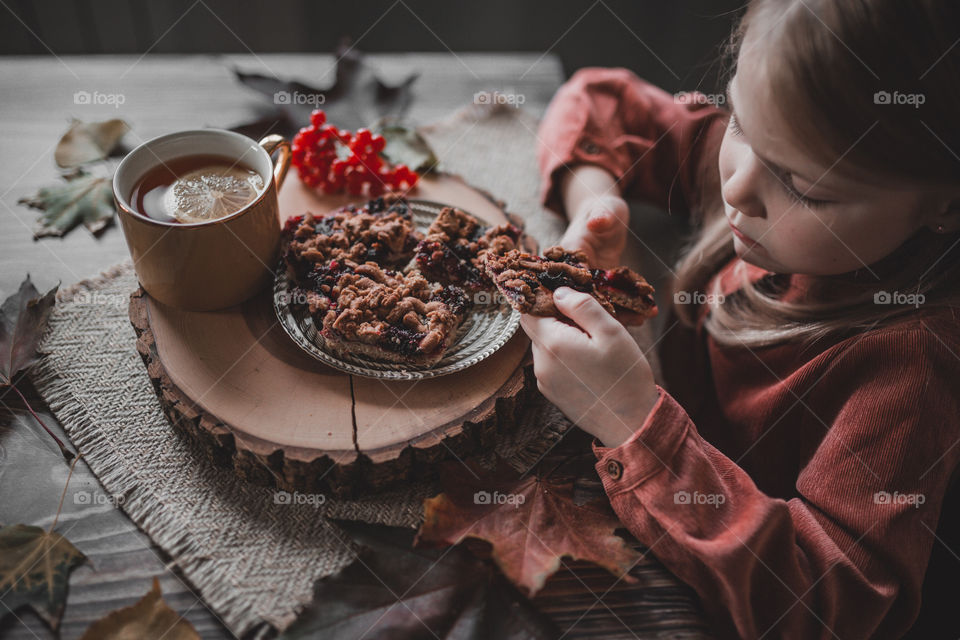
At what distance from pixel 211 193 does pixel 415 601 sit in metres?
0.72

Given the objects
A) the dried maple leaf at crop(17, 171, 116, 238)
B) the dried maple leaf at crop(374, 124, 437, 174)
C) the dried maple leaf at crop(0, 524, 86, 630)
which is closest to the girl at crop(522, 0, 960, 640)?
the dried maple leaf at crop(374, 124, 437, 174)

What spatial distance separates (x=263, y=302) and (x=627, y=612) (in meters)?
0.77

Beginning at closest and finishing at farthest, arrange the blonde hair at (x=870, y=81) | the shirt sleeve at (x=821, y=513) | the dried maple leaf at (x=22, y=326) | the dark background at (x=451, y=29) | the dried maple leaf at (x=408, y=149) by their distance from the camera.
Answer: the blonde hair at (x=870, y=81)
the shirt sleeve at (x=821, y=513)
the dried maple leaf at (x=22, y=326)
the dried maple leaf at (x=408, y=149)
the dark background at (x=451, y=29)

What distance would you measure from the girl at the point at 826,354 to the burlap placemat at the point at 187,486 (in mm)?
225

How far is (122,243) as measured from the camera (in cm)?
143

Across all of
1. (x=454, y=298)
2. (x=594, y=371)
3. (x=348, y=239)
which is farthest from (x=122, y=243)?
(x=594, y=371)

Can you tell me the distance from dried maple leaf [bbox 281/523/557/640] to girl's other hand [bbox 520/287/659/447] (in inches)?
10.8

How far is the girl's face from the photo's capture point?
92 cm

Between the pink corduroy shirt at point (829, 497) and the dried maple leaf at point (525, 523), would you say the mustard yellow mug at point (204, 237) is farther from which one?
the pink corduroy shirt at point (829, 497)

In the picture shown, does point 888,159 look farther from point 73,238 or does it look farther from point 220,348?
point 73,238

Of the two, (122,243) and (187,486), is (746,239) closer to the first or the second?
(187,486)

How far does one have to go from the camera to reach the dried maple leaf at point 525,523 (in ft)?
3.09

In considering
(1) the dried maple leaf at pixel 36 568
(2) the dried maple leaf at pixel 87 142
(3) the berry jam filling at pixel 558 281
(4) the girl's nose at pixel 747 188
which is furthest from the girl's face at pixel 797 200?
(2) the dried maple leaf at pixel 87 142

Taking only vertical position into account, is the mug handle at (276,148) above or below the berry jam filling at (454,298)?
above
